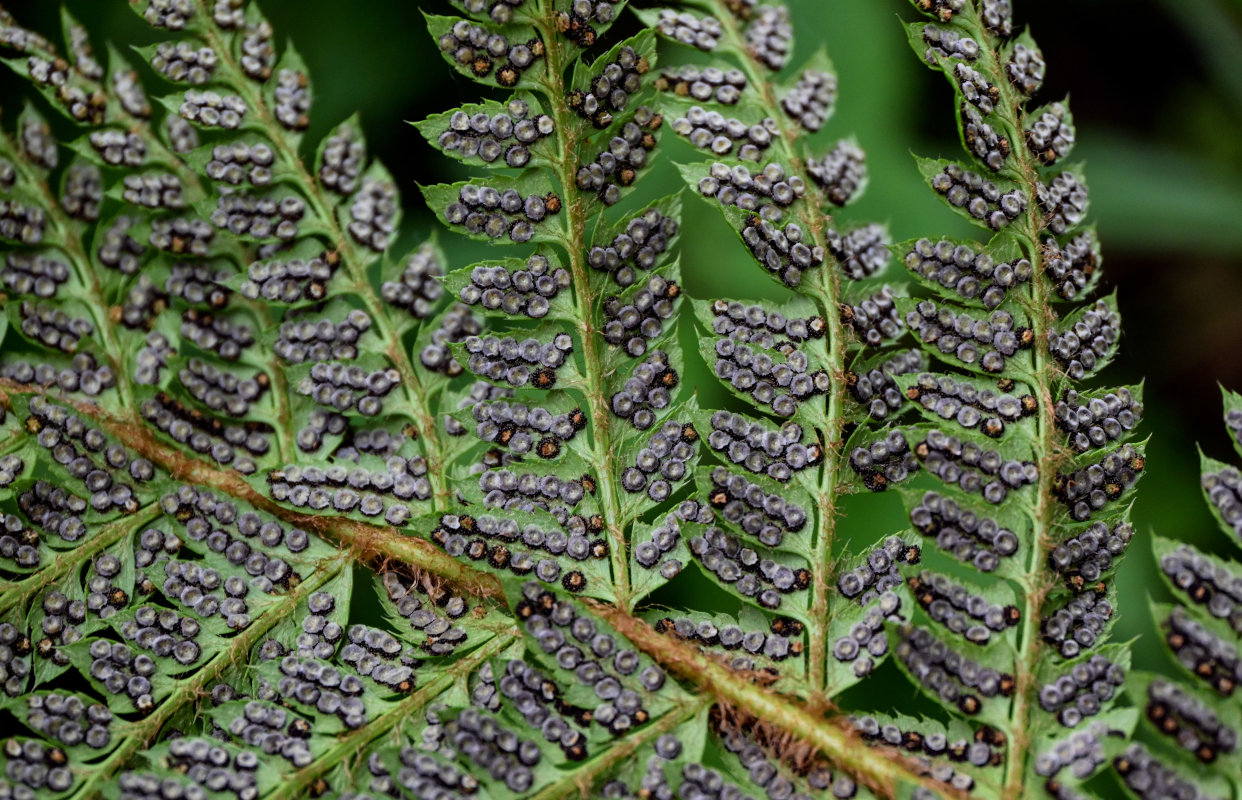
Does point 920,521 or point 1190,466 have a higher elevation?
point 920,521

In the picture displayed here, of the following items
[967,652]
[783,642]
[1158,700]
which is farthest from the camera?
[783,642]

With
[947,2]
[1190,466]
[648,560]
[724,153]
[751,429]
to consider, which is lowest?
[1190,466]

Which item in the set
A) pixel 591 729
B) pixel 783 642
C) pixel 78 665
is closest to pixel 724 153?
pixel 783 642

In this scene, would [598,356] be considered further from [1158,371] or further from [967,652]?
[1158,371]

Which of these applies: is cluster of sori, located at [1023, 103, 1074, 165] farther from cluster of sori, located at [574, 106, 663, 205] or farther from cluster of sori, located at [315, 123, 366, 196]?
cluster of sori, located at [315, 123, 366, 196]

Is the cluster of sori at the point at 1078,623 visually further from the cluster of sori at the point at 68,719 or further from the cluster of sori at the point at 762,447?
the cluster of sori at the point at 68,719

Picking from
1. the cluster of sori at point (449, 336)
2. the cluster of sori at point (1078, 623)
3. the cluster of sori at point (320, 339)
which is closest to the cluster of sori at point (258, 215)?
the cluster of sori at point (320, 339)
